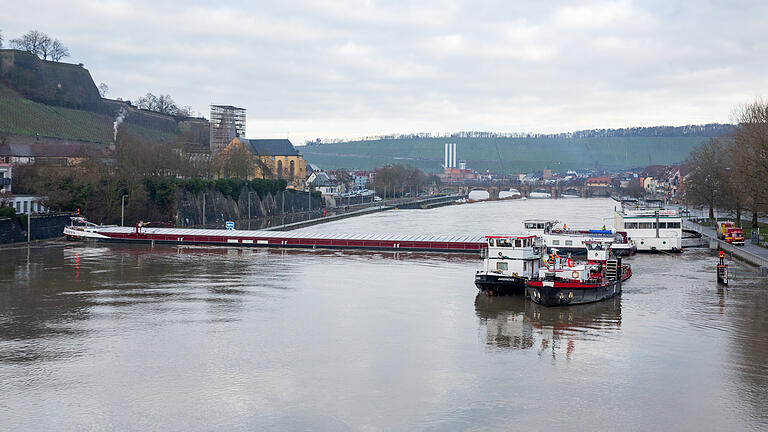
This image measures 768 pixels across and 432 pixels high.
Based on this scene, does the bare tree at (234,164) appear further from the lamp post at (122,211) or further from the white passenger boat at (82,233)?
the white passenger boat at (82,233)

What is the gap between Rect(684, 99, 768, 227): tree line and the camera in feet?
163

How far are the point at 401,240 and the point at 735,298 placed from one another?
84.9 feet

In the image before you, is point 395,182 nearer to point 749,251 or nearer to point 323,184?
point 323,184

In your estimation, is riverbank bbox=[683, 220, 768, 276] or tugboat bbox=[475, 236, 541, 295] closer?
tugboat bbox=[475, 236, 541, 295]

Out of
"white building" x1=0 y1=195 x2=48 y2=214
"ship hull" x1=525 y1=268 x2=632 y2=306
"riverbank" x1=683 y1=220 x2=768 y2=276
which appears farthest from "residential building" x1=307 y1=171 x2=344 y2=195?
"ship hull" x1=525 y1=268 x2=632 y2=306

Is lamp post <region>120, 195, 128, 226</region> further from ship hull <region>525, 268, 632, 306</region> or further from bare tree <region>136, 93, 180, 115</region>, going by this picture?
bare tree <region>136, 93, 180, 115</region>

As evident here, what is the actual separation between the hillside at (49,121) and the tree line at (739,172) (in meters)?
71.6

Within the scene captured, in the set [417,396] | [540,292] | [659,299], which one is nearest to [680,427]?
[417,396]

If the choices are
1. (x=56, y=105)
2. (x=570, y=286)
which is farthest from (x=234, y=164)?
(x=570, y=286)

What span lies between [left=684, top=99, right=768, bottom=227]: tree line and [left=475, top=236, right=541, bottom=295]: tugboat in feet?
74.7

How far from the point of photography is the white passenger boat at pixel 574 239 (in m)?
47.3

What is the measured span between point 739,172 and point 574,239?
17.4 m

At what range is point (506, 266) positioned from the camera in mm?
33500

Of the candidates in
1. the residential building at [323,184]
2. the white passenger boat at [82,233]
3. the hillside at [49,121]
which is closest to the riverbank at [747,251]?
the white passenger boat at [82,233]
